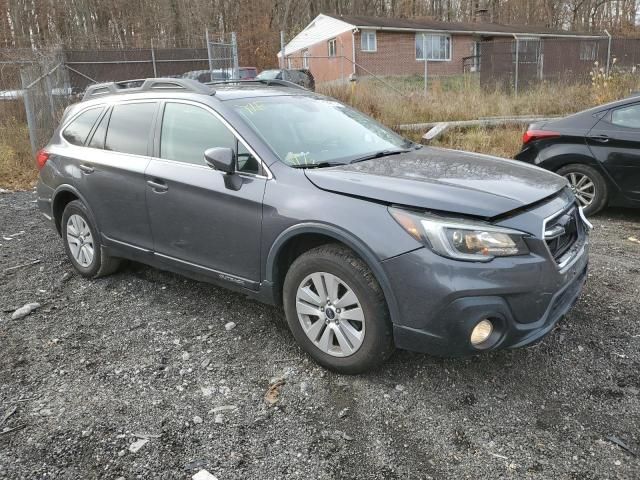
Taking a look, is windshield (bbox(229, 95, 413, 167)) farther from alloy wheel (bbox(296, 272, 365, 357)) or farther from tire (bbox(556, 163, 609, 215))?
tire (bbox(556, 163, 609, 215))

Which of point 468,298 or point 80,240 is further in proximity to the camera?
point 80,240

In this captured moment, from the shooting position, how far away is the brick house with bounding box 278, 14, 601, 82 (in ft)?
102

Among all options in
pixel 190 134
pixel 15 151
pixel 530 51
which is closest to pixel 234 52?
pixel 15 151

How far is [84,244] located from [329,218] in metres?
2.88

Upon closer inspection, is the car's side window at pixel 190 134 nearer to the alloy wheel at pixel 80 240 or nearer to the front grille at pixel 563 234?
the alloy wheel at pixel 80 240

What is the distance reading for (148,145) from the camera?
4.15 meters

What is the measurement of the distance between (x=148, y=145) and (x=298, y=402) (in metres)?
2.31

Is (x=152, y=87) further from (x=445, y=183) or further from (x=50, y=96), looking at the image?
(x=50, y=96)

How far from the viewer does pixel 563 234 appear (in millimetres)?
3062

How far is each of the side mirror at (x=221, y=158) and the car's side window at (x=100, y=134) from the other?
1.66m

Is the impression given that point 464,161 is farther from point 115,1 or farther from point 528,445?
point 115,1

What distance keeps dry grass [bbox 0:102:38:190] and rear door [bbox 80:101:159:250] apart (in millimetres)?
6190

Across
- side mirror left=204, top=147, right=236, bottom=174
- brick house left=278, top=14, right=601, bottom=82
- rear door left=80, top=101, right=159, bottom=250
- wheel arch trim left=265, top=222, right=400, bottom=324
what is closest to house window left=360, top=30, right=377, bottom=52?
→ brick house left=278, top=14, right=601, bottom=82

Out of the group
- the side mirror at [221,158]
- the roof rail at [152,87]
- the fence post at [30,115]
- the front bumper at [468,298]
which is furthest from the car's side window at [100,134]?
the fence post at [30,115]
